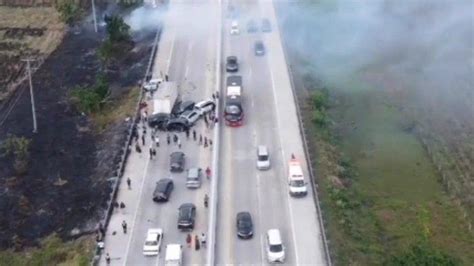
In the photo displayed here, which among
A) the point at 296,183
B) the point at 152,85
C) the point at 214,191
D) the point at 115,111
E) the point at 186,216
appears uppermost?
the point at 152,85

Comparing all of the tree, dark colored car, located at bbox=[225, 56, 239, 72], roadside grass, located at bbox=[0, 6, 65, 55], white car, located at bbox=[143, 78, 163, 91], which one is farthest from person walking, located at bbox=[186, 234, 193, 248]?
the tree

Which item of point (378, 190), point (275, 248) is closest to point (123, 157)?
point (275, 248)

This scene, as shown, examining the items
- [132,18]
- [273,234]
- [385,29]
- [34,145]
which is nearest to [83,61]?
[132,18]

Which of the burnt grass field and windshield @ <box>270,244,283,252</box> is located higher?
the burnt grass field

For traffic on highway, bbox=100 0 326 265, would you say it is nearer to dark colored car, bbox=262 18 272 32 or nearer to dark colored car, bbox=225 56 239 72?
dark colored car, bbox=225 56 239 72

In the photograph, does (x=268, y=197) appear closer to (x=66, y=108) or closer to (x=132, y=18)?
(x=66, y=108)

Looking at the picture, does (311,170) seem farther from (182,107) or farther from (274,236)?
(182,107)
